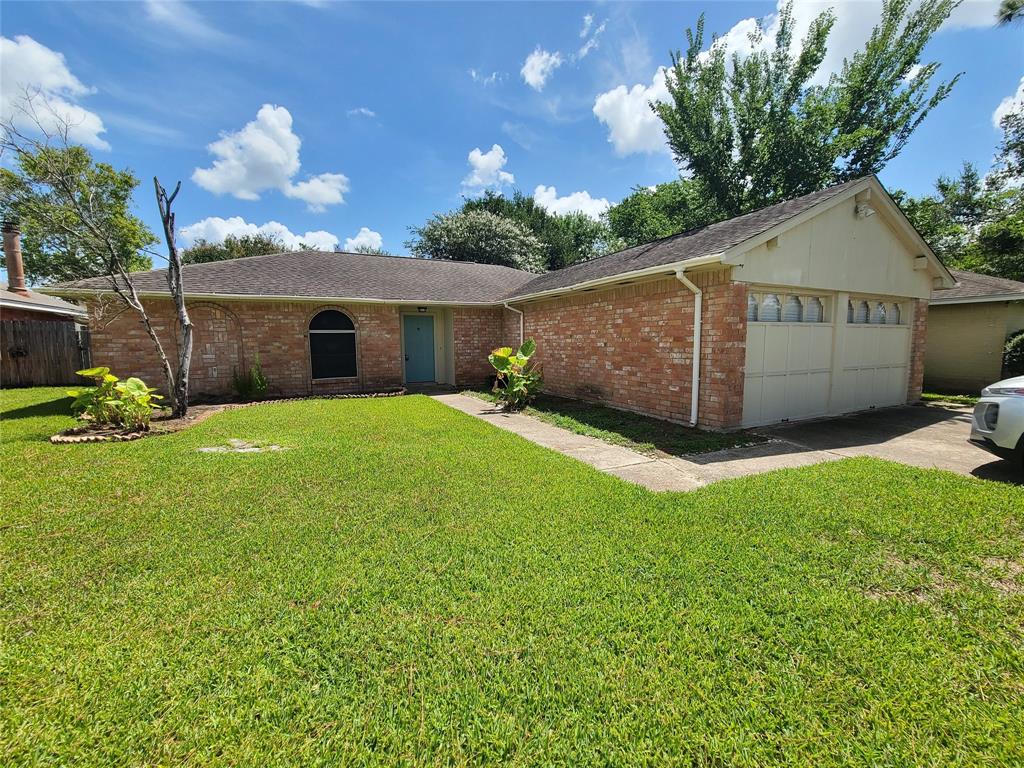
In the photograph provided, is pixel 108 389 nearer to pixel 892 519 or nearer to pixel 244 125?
pixel 244 125

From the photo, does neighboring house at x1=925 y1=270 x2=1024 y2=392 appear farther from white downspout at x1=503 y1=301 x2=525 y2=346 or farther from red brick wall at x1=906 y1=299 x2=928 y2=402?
white downspout at x1=503 y1=301 x2=525 y2=346

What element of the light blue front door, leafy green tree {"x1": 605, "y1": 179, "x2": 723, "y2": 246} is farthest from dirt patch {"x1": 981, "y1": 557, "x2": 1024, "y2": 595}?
leafy green tree {"x1": 605, "y1": 179, "x2": 723, "y2": 246}

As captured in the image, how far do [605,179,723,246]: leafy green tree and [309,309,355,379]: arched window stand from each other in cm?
1459

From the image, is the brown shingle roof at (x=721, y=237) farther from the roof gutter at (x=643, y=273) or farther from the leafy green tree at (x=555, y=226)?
the leafy green tree at (x=555, y=226)

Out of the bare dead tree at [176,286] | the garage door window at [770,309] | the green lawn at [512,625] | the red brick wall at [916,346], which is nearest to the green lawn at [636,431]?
the green lawn at [512,625]

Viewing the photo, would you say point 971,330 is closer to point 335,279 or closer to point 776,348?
point 776,348

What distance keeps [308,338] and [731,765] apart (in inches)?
510

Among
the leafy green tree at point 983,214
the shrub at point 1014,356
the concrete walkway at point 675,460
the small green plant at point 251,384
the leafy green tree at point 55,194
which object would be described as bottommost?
the concrete walkway at point 675,460

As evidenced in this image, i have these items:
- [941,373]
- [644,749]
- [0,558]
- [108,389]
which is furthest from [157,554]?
[941,373]

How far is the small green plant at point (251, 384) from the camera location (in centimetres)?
1118

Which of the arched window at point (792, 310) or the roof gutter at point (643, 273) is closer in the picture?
the roof gutter at point (643, 273)

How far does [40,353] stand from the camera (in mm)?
14219

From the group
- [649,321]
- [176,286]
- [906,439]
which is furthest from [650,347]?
[176,286]

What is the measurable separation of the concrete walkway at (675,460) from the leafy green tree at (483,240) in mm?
22414
